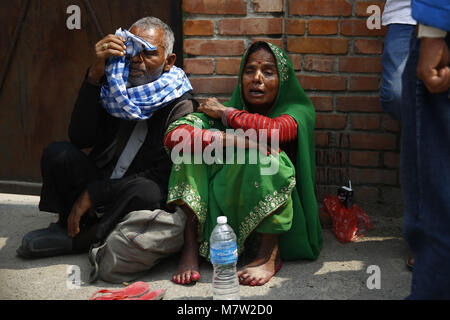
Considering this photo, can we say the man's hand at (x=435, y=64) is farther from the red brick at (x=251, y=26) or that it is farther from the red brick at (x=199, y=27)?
the red brick at (x=199, y=27)

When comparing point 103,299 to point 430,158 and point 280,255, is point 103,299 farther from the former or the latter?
point 430,158

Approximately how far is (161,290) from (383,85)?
5.10 ft

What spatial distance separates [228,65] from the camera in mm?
3127

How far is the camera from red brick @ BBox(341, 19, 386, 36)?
3.03m

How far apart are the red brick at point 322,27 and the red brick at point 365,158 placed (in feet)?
2.60

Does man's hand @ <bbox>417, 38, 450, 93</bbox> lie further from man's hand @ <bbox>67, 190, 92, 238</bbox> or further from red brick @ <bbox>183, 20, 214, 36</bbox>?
man's hand @ <bbox>67, 190, 92, 238</bbox>

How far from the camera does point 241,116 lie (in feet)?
8.50

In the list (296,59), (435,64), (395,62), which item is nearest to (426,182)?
(435,64)

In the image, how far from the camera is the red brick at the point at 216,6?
3047 mm

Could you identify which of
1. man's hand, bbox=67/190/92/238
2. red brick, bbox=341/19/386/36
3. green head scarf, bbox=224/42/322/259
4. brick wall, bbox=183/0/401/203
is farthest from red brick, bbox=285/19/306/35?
man's hand, bbox=67/190/92/238

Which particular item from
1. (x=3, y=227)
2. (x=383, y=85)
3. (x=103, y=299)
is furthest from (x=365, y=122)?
(x=3, y=227)

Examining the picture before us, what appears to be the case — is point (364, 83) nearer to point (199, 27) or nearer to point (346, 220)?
point (346, 220)

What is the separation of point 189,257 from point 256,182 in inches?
21.2

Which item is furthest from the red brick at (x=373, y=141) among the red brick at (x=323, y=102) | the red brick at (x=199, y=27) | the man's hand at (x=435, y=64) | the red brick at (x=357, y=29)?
the man's hand at (x=435, y=64)
